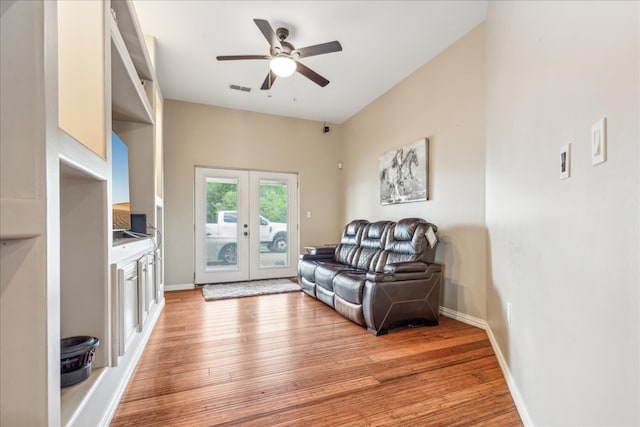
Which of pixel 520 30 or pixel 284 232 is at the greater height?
pixel 520 30

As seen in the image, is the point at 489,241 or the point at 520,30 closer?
the point at 520,30

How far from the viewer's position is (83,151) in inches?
53.7

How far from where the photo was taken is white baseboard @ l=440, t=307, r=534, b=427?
5.22 feet

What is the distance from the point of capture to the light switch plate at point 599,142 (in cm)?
90

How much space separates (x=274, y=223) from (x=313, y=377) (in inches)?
149

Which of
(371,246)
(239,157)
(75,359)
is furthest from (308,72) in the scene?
(75,359)

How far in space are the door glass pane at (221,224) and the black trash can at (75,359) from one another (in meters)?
3.66

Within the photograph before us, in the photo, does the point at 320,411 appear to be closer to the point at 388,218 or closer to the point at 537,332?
the point at 537,332

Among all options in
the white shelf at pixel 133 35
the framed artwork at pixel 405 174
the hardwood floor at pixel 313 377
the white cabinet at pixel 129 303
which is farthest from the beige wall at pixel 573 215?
the white shelf at pixel 133 35

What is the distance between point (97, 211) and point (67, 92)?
656 mm

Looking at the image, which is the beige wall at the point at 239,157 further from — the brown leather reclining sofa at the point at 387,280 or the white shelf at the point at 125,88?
the brown leather reclining sofa at the point at 387,280

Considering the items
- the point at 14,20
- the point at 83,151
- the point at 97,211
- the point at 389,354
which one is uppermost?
the point at 14,20

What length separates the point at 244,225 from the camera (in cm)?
533

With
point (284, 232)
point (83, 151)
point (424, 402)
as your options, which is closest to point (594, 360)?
point (424, 402)
